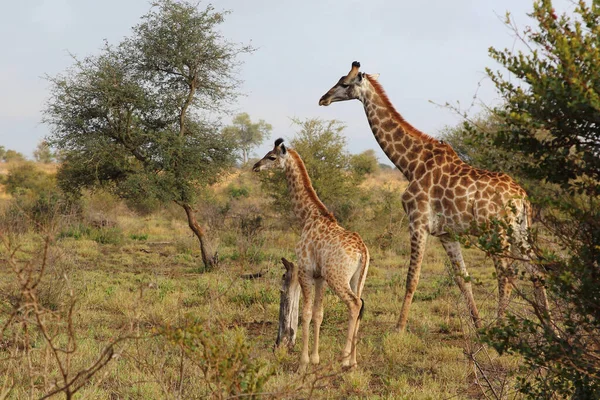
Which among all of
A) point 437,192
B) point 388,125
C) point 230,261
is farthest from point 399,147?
point 230,261

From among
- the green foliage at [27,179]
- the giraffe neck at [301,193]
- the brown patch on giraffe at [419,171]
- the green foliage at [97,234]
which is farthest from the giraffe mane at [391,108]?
the green foliage at [27,179]

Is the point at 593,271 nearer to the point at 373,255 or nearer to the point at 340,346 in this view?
the point at 340,346

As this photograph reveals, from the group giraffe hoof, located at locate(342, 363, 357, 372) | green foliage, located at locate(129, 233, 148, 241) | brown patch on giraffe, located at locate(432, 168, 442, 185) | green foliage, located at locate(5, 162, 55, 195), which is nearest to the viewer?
giraffe hoof, located at locate(342, 363, 357, 372)

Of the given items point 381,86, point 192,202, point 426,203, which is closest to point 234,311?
point 426,203

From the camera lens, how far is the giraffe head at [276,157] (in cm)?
782

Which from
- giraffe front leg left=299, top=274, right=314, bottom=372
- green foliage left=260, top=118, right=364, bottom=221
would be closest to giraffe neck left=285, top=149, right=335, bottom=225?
giraffe front leg left=299, top=274, right=314, bottom=372

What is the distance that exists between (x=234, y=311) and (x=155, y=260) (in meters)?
6.52

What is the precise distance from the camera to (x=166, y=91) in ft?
45.9

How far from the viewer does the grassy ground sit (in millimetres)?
3967

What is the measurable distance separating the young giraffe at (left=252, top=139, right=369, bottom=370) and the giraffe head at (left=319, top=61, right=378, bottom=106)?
2020 mm

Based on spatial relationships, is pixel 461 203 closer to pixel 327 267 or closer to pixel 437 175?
pixel 437 175

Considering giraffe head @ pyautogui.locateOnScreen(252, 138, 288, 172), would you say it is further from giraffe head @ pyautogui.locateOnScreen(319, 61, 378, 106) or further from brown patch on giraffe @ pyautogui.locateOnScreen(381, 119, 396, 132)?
brown patch on giraffe @ pyautogui.locateOnScreen(381, 119, 396, 132)

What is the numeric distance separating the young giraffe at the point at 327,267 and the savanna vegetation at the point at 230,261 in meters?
0.43

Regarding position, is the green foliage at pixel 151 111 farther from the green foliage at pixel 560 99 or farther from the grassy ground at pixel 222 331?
the green foliage at pixel 560 99
